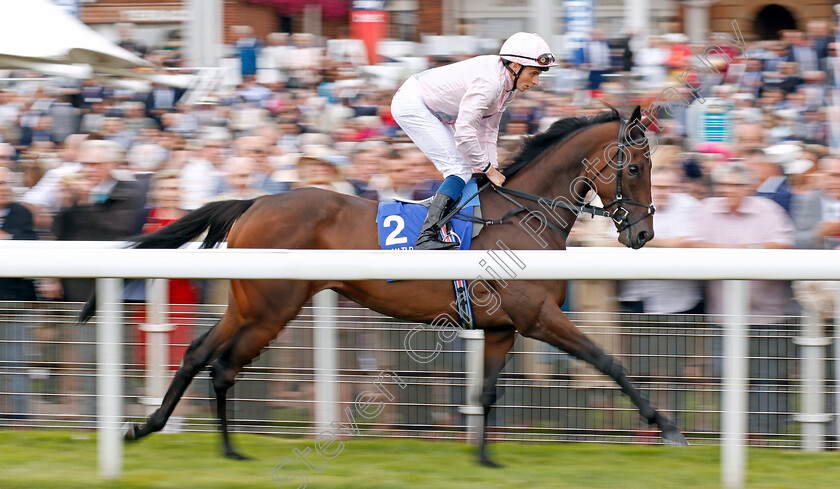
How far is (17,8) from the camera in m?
7.19

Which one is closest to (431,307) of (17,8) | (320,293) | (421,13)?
(320,293)

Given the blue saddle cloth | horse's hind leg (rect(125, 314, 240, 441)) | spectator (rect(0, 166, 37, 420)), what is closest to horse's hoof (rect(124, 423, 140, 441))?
horse's hind leg (rect(125, 314, 240, 441))

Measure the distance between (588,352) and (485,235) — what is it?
0.66 meters

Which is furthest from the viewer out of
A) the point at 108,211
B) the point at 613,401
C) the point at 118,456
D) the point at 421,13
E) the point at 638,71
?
the point at 421,13


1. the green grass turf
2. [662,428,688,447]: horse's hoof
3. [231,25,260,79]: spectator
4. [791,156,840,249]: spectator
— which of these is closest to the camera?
the green grass turf

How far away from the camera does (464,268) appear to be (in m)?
3.11

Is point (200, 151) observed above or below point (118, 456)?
above

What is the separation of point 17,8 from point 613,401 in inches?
211

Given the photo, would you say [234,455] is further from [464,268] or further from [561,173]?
[561,173]

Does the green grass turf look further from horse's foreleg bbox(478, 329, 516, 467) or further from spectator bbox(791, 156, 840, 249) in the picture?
spectator bbox(791, 156, 840, 249)

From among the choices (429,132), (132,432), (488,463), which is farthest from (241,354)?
(429,132)

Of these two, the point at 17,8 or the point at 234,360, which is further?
the point at 17,8

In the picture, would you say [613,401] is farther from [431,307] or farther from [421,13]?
[421,13]

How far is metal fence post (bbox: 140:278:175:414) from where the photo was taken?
13.1 feet
